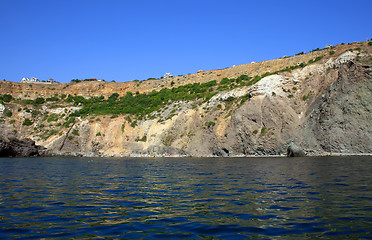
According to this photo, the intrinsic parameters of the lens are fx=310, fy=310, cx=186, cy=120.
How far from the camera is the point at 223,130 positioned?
4859 cm

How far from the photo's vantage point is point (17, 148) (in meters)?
53.7

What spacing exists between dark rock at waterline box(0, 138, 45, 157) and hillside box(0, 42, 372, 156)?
4.77 ft

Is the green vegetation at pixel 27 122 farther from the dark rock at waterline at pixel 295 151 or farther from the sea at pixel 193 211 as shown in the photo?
the sea at pixel 193 211

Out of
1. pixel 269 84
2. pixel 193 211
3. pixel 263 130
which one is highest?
pixel 269 84

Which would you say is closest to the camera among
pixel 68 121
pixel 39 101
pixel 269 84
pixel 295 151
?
pixel 295 151

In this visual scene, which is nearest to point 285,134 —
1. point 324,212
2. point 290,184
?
point 290,184

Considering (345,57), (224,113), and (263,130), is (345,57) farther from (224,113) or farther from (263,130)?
(224,113)

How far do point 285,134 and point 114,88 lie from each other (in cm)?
5871

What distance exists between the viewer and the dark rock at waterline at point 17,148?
5203 centimetres

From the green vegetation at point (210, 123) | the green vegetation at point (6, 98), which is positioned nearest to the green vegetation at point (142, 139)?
the green vegetation at point (210, 123)

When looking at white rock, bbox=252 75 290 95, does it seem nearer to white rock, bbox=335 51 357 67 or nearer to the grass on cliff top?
the grass on cliff top

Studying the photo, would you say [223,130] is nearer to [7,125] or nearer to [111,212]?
[111,212]

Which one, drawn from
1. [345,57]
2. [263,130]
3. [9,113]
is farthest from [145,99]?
[345,57]

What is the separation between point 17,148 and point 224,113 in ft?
119
